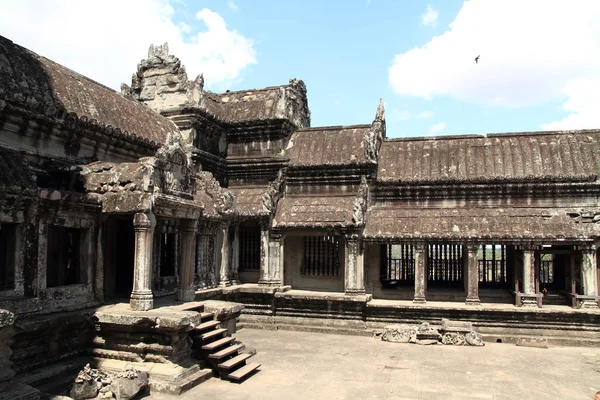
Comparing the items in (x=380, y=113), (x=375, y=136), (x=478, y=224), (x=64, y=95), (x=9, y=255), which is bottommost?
(x=9, y=255)

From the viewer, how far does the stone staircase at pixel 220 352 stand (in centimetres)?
1005

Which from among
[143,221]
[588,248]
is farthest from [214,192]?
[588,248]

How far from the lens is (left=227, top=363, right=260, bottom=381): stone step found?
9875 millimetres

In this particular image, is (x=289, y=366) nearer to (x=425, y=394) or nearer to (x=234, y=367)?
(x=234, y=367)

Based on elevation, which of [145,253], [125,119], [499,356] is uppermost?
[125,119]

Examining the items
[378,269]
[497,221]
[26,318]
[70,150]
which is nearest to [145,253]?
[26,318]

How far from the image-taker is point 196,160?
647 inches

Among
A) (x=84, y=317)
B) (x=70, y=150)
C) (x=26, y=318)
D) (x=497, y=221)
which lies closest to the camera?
(x=26, y=318)

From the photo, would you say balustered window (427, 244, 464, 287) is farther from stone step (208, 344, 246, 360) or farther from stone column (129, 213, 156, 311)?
stone column (129, 213, 156, 311)

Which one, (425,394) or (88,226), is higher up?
(88,226)

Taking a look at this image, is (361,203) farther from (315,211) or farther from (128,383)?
(128,383)

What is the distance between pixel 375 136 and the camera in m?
17.8

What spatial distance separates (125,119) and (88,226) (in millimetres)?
3782

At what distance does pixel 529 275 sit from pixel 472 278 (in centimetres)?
157
